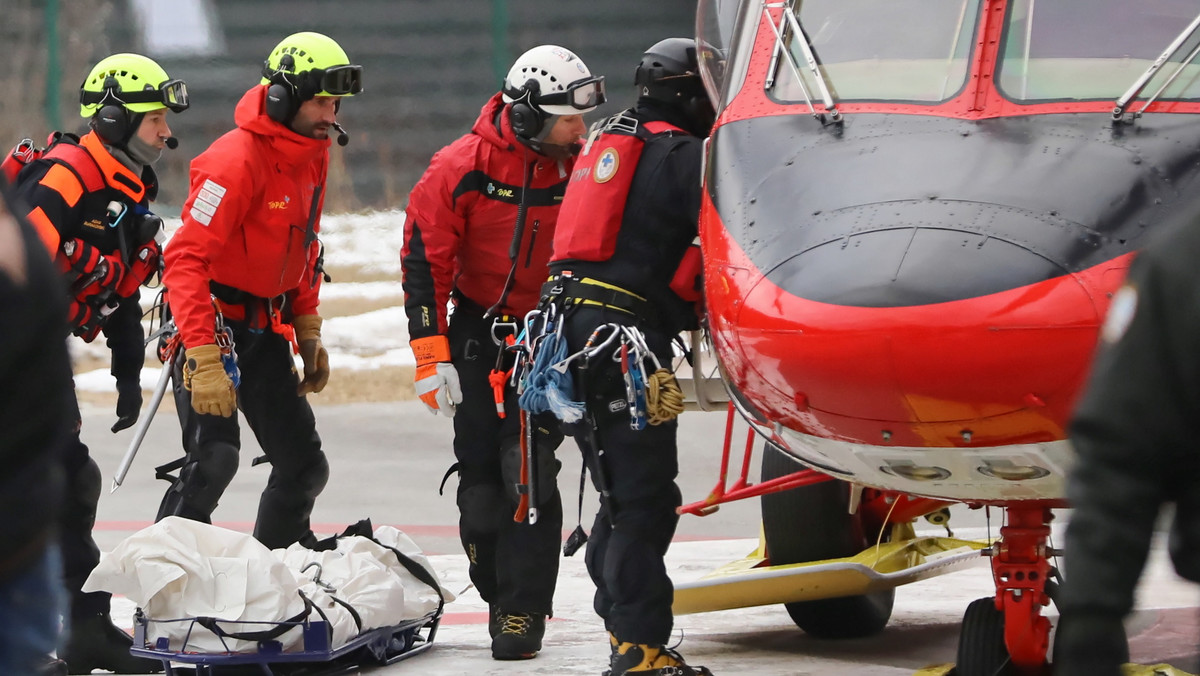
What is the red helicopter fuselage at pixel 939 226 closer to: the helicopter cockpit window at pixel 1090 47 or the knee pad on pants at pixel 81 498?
the helicopter cockpit window at pixel 1090 47

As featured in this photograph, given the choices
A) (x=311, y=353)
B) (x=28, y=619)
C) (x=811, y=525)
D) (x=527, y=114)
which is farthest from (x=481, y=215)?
(x=28, y=619)

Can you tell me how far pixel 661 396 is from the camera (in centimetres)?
461

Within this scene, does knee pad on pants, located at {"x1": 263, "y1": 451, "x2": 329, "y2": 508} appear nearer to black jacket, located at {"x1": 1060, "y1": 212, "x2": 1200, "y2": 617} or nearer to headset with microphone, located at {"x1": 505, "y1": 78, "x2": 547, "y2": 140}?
headset with microphone, located at {"x1": 505, "y1": 78, "x2": 547, "y2": 140}

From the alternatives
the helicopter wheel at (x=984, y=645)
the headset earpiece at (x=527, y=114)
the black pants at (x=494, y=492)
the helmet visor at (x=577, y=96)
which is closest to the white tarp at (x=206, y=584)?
the black pants at (x=494, y=492)

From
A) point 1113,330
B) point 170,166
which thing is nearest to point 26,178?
point 1113,330

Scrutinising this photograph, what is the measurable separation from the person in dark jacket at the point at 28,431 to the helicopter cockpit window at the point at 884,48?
8.91 feet

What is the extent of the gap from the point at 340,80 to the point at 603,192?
149cm

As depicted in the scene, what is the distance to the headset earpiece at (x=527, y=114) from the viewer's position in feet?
17.9

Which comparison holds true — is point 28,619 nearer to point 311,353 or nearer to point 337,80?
point 337,80

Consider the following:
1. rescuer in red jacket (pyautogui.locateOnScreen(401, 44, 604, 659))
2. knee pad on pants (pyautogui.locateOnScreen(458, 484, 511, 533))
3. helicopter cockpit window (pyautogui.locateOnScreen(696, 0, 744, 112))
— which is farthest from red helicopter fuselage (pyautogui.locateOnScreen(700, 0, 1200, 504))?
knee pad on pants (pyautogui.locateOnScreen(458, 484, 511, 533))

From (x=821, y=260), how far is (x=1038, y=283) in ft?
A: 1.62

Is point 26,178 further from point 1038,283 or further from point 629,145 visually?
point 1038,283

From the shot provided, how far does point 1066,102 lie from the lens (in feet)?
12.6

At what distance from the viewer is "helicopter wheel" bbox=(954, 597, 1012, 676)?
4328 mm
